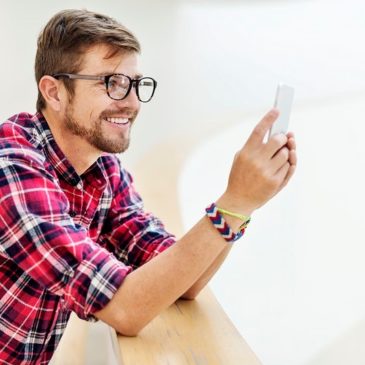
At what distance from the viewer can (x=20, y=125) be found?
3.52 feet

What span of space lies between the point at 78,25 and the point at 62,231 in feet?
1.41

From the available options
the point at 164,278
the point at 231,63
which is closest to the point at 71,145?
the point at 164,278

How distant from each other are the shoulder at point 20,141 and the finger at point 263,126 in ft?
1.26

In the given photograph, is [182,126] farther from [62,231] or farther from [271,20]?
[62,231]

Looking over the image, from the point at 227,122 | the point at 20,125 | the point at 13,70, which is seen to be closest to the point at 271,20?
the point at 227,122

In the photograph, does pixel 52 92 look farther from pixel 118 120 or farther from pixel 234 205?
pixel 234 205

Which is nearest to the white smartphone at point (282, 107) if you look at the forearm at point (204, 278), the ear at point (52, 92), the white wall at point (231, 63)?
the forearm at point (204, 278)

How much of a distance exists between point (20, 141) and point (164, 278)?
36 centimetres

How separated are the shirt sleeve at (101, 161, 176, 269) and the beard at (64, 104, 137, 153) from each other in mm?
156

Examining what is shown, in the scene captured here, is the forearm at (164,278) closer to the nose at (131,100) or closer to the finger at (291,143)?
the finger at (291,143)

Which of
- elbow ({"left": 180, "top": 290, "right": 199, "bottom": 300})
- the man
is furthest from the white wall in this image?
the man

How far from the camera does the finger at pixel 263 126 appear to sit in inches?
33.9

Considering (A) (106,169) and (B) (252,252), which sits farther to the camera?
(B) (252,252)

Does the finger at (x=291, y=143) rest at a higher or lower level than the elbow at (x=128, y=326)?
higher
